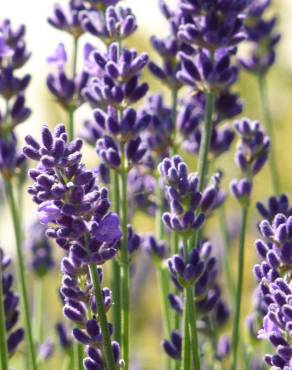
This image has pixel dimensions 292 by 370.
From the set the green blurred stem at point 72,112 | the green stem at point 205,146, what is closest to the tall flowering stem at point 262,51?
the green blurred stem at point 72,112

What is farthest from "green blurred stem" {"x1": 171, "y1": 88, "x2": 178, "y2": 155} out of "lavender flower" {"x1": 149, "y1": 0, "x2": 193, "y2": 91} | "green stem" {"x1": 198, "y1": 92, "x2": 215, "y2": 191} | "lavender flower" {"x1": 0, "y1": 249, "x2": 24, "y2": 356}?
"lavender flower" {"x1": 0, "y1": 249, "x2": 24, "y2": 356}

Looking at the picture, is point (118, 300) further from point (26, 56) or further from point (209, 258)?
point (26, 56)

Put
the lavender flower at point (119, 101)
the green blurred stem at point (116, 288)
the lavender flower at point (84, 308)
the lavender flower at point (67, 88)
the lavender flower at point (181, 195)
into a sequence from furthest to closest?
the lavender flower at point (67, 88)
the green blurred stem at point (116, 288)
the lavender flower at point (119, 101)
the lavender flower at point (181, 195)
the lavender flower at point (84, 308)

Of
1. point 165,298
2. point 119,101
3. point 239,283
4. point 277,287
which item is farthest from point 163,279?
point 277,287

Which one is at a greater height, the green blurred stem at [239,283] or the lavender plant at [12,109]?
the lavender plant at [12,109]

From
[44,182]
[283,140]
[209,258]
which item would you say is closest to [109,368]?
[44,182]

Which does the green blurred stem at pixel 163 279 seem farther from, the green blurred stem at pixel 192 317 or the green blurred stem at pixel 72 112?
the green blurred stem at pixel 192 317
